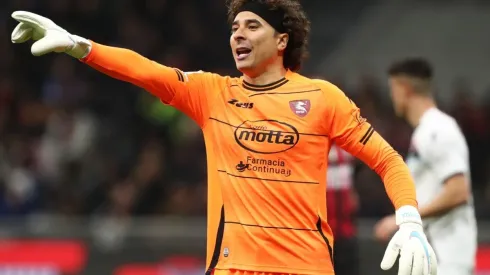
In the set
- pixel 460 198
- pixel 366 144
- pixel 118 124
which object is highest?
pixel 118 124

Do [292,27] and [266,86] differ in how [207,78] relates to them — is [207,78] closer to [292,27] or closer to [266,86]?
[266,86]

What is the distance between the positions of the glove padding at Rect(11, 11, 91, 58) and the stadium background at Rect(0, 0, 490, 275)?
6.18 metres

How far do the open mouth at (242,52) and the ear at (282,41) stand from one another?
21cm

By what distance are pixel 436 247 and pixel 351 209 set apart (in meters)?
1.37

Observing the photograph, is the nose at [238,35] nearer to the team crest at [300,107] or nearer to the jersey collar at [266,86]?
the jersey collar at [266,86]

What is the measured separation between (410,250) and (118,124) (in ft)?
32.1

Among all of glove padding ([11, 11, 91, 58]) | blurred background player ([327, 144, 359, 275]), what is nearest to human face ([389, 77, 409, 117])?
blurred background player ([327, 144, 359, 275])

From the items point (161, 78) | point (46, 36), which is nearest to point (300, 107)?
point (161, 78)

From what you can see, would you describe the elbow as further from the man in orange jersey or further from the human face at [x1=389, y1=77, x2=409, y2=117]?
the man in orange jersey

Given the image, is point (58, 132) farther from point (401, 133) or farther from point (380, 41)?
point (380, 41)

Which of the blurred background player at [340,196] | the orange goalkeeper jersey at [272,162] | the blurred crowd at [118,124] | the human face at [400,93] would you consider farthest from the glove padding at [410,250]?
the blurred crowd at [118,124]

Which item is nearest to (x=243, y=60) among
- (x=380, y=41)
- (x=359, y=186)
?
(x=359, y=186)

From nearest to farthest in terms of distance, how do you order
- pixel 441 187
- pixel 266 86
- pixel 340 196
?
pixel 266 86
pixel 441 187
pixel 340 196

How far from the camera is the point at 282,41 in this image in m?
5.86
